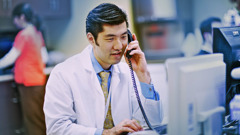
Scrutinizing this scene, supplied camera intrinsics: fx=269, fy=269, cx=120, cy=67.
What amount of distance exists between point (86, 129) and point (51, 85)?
0.90 feet

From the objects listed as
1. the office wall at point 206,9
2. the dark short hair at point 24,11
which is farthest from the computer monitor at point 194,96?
the office wall at point 206,9

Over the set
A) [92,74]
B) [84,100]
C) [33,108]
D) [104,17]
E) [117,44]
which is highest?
[104,17]

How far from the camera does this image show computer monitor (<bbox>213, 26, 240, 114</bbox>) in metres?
1.36

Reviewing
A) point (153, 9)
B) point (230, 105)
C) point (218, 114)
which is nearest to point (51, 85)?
point (218, 114)

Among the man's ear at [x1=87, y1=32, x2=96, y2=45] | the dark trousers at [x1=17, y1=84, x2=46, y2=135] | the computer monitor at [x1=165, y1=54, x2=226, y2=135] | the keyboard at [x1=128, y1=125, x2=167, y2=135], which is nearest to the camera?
the computer monitor at [x1=165, y1=54, x2=226, y2=135]

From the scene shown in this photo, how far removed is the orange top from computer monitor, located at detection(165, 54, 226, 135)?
6.34 ft

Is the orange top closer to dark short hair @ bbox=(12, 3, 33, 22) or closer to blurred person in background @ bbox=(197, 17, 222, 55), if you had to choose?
dark short hair @ bbox=(12, 3, 33, 22)

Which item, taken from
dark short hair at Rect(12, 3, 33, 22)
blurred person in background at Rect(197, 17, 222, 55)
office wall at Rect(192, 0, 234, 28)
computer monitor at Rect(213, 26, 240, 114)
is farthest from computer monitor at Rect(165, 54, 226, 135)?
office wall at Rect(192, 0, 234, 28)

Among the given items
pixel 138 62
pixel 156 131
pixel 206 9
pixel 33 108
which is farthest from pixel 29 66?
pixel 206 9

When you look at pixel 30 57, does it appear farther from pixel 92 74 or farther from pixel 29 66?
pixel 92 74

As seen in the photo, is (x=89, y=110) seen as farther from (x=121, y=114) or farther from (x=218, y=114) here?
(x=218, y=114)

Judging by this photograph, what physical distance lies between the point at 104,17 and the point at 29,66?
1.61 m

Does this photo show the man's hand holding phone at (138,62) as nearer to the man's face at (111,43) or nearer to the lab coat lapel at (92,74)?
the man's face at (111,43)

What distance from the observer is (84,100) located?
4.55 feet
